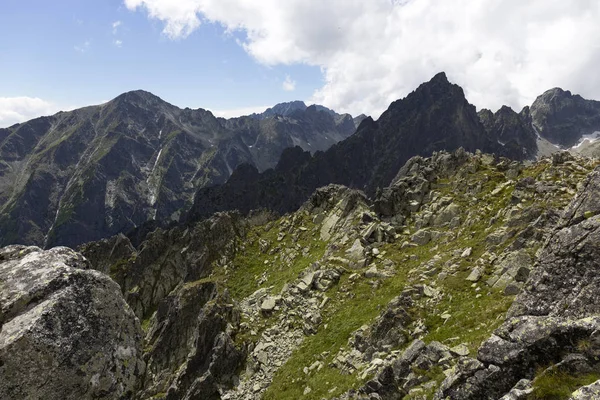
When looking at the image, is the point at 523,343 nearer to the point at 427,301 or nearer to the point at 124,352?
the point at 124,352

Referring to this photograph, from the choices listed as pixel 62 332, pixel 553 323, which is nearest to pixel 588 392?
pixel 553 323

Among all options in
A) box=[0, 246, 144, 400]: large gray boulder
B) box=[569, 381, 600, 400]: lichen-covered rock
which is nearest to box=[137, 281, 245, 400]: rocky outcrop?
box=[0, 246, 144, 400]: large gray boulder

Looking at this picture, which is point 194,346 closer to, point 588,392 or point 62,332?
point 62,332

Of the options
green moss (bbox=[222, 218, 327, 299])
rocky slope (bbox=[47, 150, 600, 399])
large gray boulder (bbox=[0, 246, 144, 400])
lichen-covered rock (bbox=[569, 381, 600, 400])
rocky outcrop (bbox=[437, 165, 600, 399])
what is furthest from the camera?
green moss (bbox=[222, 218, 327, 299])

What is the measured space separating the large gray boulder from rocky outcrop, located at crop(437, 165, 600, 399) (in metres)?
11.9

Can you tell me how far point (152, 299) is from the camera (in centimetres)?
8006

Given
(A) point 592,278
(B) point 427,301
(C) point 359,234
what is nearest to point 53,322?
(A) point 592,278

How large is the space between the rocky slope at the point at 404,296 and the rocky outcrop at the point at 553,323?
2.0 inches

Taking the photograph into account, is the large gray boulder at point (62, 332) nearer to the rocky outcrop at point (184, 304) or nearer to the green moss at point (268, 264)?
the rocky outcrop at point (184, 304)

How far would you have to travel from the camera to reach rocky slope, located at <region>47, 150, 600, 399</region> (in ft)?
42.7

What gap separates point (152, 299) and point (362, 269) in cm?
5754

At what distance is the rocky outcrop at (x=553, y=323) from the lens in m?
11.4

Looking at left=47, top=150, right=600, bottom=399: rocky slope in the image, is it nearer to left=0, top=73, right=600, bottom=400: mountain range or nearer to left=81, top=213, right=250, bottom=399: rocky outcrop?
left=0, top=73, right=600, bottom=400: mountain range

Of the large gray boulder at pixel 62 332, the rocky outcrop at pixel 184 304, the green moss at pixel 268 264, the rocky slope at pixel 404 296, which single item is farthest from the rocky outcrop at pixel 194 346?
the large gray boulder at pixel 62 332
